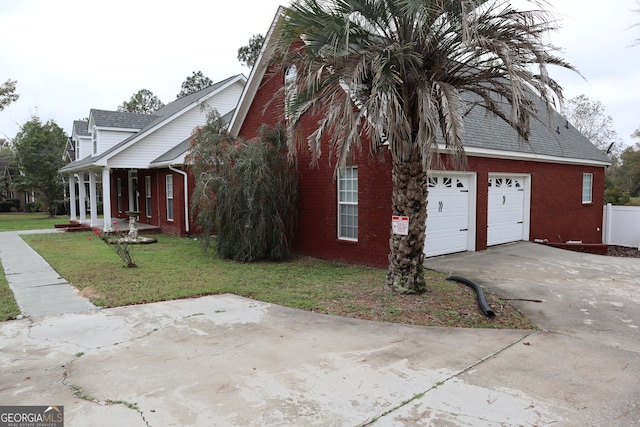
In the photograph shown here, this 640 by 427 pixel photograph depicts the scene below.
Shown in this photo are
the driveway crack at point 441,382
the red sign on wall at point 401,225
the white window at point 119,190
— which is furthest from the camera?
the white window at point 119,190

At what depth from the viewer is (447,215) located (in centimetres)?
1120

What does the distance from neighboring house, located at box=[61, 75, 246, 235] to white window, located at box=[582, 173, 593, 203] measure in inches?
551

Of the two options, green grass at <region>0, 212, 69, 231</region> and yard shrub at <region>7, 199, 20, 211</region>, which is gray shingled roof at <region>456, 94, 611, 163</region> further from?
yard shrub at <region>7, 199, 20, 211</region>

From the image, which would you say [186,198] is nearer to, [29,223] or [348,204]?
[348,204]

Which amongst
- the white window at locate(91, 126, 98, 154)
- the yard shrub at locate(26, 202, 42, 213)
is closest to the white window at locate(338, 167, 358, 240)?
the white window at locate(91, 126, 98, 154)

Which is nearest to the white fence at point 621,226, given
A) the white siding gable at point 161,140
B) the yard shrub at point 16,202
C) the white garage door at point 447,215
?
the white garage door at point 447,215

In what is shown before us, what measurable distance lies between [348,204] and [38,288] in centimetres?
685

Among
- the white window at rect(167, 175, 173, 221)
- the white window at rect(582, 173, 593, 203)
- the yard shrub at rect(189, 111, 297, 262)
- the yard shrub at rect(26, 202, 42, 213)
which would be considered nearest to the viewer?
the yard shrub at rect(189, 111, 297, 262)

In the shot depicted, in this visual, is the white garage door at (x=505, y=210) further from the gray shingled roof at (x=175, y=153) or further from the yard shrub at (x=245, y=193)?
the gray shingled roof at (x=175, y=153)

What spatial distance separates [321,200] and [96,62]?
2086 centimetres

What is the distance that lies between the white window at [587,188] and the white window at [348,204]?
10.2 metres

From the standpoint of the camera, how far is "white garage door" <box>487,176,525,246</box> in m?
12.5

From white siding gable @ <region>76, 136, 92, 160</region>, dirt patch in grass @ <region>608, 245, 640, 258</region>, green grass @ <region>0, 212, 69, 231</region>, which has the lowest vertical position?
dirt patch in grass @ <region>608, 245, 640, 258</region>

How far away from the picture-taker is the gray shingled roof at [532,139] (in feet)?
38.6
